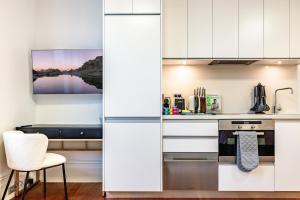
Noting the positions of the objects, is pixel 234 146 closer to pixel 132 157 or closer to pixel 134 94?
pixel 132 157

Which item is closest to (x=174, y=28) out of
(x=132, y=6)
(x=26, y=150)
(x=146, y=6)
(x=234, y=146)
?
(x=146, y=6)

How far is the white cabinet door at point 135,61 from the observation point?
265cm

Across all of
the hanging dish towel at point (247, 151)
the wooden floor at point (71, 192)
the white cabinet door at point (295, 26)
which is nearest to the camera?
the hanging dish towel at point (247, 151)

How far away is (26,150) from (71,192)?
0.94 m

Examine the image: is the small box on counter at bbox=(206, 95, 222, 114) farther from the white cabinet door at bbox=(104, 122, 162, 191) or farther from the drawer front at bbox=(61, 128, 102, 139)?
the drawer front at bbox=(61, 128, 102, 139)

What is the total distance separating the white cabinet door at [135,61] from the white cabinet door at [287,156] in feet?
4.36

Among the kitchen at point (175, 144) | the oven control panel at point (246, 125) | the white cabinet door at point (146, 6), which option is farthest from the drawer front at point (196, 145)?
the white cabinet door at point (146, 6)

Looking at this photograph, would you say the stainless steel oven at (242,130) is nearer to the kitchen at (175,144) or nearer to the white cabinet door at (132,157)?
the kitchen at (175,144)

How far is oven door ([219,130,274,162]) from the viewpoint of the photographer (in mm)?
2650

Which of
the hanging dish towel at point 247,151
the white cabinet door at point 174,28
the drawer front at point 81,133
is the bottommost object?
the hanging dish towel at point 247,151

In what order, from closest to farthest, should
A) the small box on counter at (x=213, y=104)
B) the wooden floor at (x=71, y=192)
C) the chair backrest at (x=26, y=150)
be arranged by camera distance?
the chair backrest at (x=26, y=150), the wooden floor at (x=71, y=192), the small box on counter at (x=213, y=104)

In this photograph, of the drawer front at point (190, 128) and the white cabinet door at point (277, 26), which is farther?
the white cabinet door at point (277, 26)

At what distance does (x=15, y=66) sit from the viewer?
2.81 meters

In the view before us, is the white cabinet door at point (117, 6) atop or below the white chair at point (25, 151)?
atop
